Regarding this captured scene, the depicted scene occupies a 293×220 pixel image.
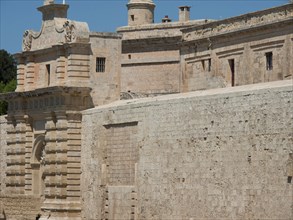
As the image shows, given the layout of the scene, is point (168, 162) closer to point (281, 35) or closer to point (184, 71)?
point (281, 35)

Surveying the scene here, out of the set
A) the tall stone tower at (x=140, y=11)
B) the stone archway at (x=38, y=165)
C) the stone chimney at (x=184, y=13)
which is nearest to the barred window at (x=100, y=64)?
the stone archway at (x=38, y=165)

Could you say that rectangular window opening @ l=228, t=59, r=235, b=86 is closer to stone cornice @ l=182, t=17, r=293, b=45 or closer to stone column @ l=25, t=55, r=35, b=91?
stone cornice @ l=182, t=17, r=293, b=45

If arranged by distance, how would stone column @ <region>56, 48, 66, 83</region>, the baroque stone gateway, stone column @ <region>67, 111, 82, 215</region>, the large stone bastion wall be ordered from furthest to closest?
stone column @ <region>56, 48, 66, 83</region> < stone column @ <region>67, 111, 82, 215</region> < the baroque stone gateway < the large stone bastion wall

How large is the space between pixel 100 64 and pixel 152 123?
223 inches

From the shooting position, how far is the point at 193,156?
3116cm

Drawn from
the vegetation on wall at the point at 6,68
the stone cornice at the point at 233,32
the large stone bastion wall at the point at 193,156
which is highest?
the vegetation on wall at the point at 6,68

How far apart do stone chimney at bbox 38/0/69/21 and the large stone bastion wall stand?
434cm

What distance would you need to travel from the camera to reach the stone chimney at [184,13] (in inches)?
1900

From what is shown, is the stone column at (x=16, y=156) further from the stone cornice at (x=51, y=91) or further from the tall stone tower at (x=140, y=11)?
the tall stone tower at (x=140, y=11)

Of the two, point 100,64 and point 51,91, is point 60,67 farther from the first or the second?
point 100,64

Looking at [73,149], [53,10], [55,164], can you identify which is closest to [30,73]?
[53,10]

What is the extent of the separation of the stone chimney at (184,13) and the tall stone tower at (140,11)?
70.2 inches

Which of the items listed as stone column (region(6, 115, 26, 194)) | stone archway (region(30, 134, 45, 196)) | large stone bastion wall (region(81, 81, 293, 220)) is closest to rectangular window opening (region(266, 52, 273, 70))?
large stone bastion wall (region(81, 81, 293, 220))

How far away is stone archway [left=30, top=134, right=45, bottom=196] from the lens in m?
40.4
